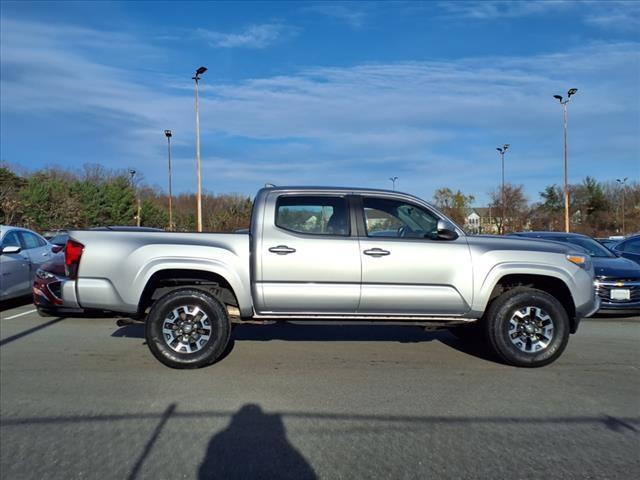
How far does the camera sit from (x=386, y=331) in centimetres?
814

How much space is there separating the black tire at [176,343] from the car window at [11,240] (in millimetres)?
6100

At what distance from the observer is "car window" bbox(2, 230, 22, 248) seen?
33.9 feet

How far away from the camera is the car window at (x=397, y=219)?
245 inches

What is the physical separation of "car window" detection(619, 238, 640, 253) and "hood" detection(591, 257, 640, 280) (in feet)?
9.63

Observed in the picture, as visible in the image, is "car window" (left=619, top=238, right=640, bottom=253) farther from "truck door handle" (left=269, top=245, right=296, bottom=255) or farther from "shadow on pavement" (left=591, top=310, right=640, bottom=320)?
"truck door handle" (left=269, top=245, right=296, bottom=255)

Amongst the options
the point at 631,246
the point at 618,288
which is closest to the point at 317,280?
the point at 618,288

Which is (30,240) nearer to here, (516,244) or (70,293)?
(70,293)

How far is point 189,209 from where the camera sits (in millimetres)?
75000

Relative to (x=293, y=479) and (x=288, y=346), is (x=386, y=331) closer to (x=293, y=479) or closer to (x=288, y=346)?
(x=288, y=346)

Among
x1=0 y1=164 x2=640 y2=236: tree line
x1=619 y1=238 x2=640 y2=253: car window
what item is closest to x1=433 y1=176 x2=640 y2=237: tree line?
x1=0 y1=164 x2=640 y2=236: tree line

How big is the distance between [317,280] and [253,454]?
7.82 feet

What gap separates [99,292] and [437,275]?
3.75 m

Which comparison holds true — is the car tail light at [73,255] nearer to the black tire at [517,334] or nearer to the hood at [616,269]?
the black tire at [517,334]

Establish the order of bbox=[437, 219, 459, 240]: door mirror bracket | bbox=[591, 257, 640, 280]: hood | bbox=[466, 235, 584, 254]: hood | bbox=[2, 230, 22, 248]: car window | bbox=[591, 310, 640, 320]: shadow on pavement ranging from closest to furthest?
1. bbox=[437, 219, 459, 240]: door mirror bracket
2. bbox=[466, 235, 584, 254]: hood
3. bbox=[591, 257, 640, 280]: hood
4. bbox=[591, 310, 640, 320]: shadow on pavement
5. bbox=[2, 230, 22, 248]: car window
